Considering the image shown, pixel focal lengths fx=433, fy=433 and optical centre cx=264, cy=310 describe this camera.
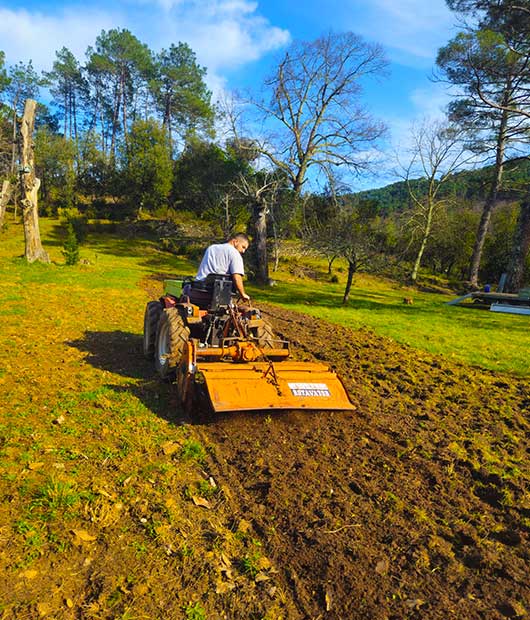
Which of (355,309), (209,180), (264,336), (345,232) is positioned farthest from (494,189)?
(264,336)

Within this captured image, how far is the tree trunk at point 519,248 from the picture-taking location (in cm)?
1656

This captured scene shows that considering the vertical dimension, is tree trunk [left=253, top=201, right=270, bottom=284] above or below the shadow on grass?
above

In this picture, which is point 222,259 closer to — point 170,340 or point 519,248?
point 170,340

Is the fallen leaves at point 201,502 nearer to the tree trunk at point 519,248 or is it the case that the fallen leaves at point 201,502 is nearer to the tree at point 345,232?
the tree at point 345,232

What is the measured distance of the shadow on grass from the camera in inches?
184

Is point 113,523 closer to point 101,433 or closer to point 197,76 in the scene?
point 101,433

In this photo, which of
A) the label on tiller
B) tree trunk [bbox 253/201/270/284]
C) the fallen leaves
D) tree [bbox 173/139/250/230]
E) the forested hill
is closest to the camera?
the fallen leaves

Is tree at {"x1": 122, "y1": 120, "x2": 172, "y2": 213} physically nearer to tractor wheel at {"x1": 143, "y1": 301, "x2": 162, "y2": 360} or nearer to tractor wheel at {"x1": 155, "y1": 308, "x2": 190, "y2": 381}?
tractor wheel at {"x1": 143, "y1": 301, "x2": 162, "y2": 360}

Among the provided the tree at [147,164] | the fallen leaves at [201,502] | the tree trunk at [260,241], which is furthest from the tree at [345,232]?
the tree at [147,164]

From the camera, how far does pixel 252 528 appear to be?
281 cm

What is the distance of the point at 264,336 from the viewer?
214 inches

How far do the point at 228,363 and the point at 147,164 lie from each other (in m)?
28.4

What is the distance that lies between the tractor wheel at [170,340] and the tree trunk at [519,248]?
1589 cm

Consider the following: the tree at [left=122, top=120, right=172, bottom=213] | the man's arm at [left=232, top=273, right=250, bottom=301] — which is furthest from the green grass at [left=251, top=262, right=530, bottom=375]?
the tree at [left=122, top=120, right=172, bottom=213]
